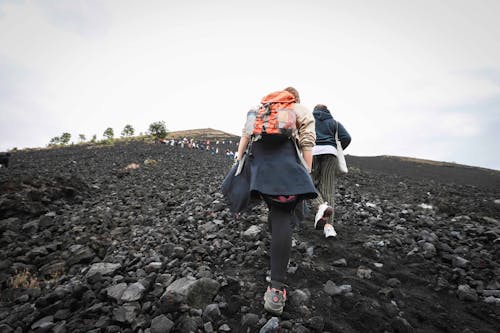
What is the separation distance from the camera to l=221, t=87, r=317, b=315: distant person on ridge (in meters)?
2.33

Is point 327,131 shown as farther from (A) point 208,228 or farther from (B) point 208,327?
(B) point 208,327

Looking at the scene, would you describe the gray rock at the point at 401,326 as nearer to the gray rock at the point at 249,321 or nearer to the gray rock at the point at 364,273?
the gray rock at the point at 364,273

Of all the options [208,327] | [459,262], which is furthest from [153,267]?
[459,262]

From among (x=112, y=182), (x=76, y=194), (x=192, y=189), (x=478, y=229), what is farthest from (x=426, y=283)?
(x=112, y=182)

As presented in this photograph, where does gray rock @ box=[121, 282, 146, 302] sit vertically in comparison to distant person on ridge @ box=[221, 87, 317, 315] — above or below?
below

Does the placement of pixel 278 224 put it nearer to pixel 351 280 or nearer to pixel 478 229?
pixel 351 280

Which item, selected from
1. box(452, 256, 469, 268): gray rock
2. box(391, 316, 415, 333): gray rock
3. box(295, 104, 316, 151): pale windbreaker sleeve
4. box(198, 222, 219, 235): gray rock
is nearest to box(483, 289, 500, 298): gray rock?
box(452, 256, 469, 268): gray rock

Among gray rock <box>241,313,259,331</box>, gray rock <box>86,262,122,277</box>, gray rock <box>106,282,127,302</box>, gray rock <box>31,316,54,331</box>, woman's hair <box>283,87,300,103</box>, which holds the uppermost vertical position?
woman's hair <box>283,87,300,103</box>

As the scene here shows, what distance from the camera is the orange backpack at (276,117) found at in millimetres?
2421

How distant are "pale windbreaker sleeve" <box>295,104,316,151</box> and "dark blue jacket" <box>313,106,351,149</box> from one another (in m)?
2.03

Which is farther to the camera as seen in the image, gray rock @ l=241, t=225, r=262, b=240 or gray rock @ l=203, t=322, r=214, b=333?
gray rock @ l=241, t=225, r=262, b=240

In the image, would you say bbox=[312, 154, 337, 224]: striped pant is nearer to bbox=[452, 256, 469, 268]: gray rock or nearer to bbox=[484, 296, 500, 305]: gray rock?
bbox=[452, 256, 469, 268]: gray rock

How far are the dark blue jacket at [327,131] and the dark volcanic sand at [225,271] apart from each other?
1797mm

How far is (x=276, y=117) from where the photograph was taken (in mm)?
2469
